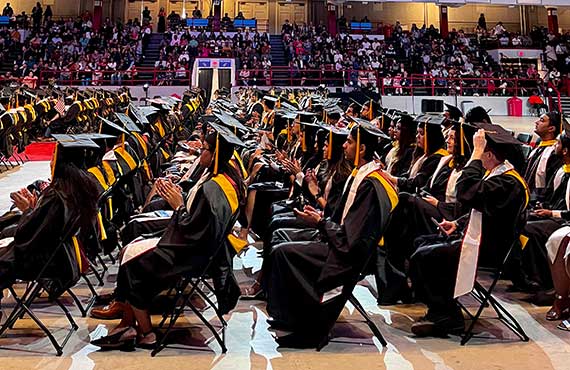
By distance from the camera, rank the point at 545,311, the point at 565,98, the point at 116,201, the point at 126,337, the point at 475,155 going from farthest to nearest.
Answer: the point at 565,98 → the point at 116,201 → the point at 545,311 → the point at 475,155 → the point at 126,337

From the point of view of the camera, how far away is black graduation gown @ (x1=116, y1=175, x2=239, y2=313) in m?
3.55

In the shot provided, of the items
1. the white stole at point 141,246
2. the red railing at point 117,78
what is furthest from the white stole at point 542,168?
the red railing at point 117,78

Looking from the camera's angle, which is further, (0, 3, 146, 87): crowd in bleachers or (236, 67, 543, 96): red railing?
(0, 3, 146, 87): crowd in bleachers

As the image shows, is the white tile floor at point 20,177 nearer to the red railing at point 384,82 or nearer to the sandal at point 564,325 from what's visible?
the sandal at point 564,325

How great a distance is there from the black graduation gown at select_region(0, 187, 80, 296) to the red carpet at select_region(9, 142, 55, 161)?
9398 millimetres

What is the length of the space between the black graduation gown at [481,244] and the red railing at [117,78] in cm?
1784

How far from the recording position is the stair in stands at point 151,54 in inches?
902

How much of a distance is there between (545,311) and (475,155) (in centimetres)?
133

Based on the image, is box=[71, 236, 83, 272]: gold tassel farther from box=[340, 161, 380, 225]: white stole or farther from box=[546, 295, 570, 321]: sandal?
box=[546, 295, 570, 321]: sandal

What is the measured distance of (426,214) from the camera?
4.68 m

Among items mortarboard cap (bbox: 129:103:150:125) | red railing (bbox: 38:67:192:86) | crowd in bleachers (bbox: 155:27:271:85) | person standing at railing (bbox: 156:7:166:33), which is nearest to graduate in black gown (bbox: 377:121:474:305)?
mortarboard cap (bbox: 129:103:150:125)

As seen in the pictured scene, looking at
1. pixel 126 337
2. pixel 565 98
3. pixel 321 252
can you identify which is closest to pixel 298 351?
pixel 321 252

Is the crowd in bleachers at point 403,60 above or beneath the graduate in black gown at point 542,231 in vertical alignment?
above

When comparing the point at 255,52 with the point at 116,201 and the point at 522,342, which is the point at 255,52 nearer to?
the point at 116,201
